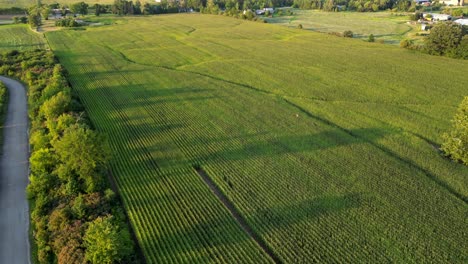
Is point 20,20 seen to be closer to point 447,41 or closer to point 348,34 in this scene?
point 348,34

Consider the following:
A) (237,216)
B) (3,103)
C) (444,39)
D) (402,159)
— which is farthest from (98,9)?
(402,159)

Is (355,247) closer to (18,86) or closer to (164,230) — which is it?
(164,230)

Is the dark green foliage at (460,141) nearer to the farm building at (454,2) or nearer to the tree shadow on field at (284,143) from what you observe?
the tree shadow on field at (284,143)

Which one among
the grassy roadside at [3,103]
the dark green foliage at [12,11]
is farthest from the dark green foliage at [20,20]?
the grassy roadside at [3,103]

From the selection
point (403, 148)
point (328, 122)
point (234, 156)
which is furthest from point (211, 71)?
point (403, 148)

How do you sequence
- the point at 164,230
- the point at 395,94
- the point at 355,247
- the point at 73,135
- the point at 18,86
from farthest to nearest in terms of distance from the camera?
the point at 18,86, the point at 395,94, the point at 73,135, the point at 164,230, the point at 355,247

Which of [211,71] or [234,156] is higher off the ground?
[211,71]

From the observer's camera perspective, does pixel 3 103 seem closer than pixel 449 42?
Yes
